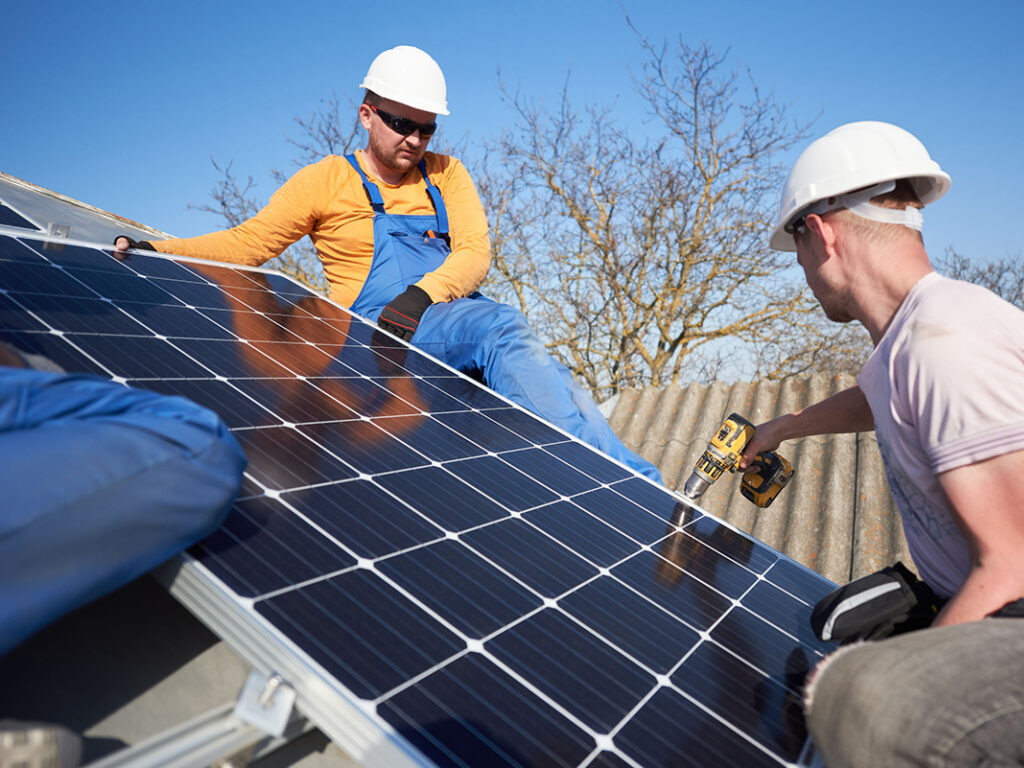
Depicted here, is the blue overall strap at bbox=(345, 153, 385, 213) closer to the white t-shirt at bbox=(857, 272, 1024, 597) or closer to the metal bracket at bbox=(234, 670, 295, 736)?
the white t-shirt at bbox=(857, 272, 1024, 597)

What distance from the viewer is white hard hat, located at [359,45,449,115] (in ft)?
16.4

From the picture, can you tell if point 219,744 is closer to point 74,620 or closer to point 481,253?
point 74,620

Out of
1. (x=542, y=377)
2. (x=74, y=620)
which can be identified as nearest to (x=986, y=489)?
(x=74, y=620)

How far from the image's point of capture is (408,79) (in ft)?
16.4

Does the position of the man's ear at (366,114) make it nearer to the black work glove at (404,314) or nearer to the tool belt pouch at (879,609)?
the black work glove at (404,314)

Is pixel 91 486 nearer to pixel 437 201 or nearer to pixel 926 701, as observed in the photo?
pixel 926 701

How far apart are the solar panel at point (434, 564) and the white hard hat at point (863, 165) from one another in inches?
61.8

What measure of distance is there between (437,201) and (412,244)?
0.39 metres

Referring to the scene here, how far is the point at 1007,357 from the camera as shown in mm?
2020

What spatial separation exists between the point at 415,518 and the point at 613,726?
3.01ft

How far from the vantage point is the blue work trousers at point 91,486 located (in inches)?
49.7

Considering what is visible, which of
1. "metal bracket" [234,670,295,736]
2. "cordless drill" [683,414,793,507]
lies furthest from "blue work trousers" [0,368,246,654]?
"cordless drill" [683,414,793,507]

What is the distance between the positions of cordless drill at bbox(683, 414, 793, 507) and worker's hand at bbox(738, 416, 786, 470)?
28 mm

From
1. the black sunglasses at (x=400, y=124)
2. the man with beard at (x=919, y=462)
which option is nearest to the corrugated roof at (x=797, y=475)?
the man with beard at (x=919, y=462)
